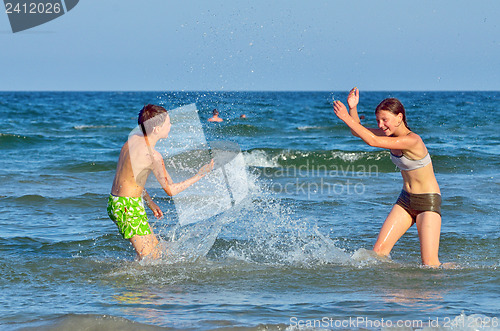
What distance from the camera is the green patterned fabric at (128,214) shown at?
577 cm

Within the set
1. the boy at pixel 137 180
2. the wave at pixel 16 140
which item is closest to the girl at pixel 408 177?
the boy at pixel 137 180

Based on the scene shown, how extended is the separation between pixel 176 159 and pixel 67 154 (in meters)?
5.30

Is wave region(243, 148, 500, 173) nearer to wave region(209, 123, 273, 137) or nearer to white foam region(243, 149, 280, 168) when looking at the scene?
white foam region(243, 149, 280, 168)

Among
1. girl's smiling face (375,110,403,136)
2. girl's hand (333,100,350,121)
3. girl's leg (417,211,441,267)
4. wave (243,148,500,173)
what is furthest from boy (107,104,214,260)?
wave (243,148,500,173)

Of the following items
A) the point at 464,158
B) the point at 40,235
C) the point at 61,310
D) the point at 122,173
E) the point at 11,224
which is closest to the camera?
the point at 61,310

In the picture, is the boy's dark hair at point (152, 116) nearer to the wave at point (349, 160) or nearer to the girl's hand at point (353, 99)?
the girl's hand at point (353, 99)

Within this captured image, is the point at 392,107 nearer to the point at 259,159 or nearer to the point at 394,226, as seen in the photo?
the point at 394,226

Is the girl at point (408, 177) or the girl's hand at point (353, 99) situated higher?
the girl's hand at point (353, 99)

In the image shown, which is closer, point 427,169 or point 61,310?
point 61,310

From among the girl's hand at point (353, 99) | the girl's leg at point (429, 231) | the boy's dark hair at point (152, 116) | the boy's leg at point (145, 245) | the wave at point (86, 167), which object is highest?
the boy's dark hair at point (152, 116)

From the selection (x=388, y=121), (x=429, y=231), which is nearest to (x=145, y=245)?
(x=388, y=121)

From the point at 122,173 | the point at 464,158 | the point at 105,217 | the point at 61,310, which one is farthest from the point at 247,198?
the point at 464,158

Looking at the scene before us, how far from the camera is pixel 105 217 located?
9242 mm

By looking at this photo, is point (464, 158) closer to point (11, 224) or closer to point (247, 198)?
point (247, 198)
